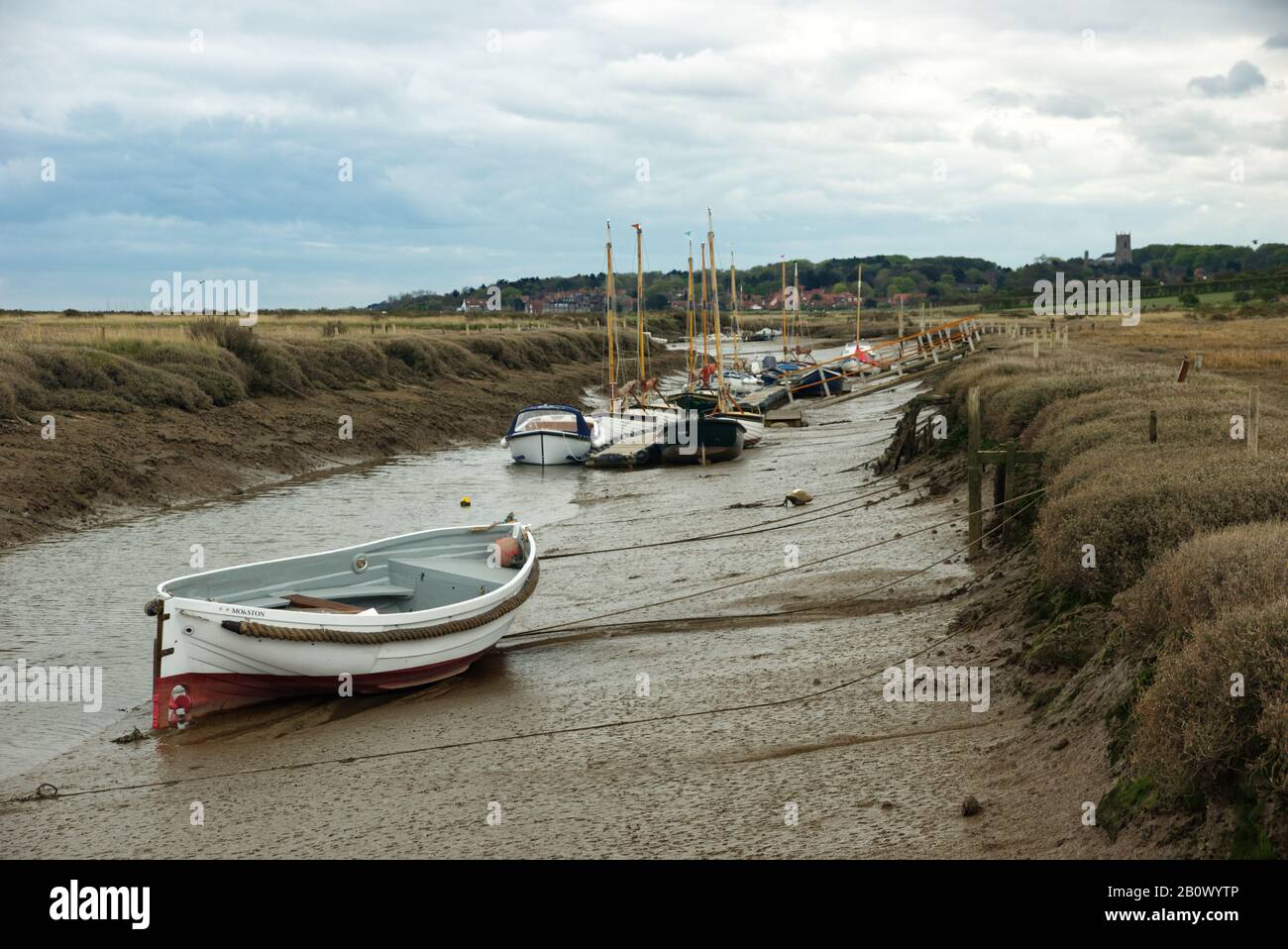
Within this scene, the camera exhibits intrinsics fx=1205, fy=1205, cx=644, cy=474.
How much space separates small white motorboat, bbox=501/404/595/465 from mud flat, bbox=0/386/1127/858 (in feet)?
60.3

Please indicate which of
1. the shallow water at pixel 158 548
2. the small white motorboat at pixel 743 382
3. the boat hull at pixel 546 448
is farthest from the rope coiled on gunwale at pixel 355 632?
the small white motorboat at pixel 743 382

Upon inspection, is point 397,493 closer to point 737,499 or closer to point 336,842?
point 737,499

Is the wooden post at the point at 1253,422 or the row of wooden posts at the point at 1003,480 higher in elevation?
the wooden post at the point at 1253,422

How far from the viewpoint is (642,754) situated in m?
9.39

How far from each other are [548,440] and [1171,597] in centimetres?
2763

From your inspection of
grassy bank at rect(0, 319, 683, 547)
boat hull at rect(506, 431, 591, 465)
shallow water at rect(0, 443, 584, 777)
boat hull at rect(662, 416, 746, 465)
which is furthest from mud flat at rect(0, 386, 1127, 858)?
boat hull at rect(506, 431, 591, 465)

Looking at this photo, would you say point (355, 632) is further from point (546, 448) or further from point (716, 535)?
point (546, 448)

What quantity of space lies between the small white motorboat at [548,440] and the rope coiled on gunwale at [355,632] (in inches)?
856

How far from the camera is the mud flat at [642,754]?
766 cm

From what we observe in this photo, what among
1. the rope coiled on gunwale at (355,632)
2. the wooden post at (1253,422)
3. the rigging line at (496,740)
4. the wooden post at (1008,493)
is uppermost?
the wooden post at (1253,422)

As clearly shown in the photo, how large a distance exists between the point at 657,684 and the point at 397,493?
17507mm

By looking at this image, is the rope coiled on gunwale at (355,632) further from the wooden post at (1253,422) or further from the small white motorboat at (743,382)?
the small white motorboat at (743,382)

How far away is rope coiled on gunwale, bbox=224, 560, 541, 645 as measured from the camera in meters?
11.3

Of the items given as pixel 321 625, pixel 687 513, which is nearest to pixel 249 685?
pixel 321 625
